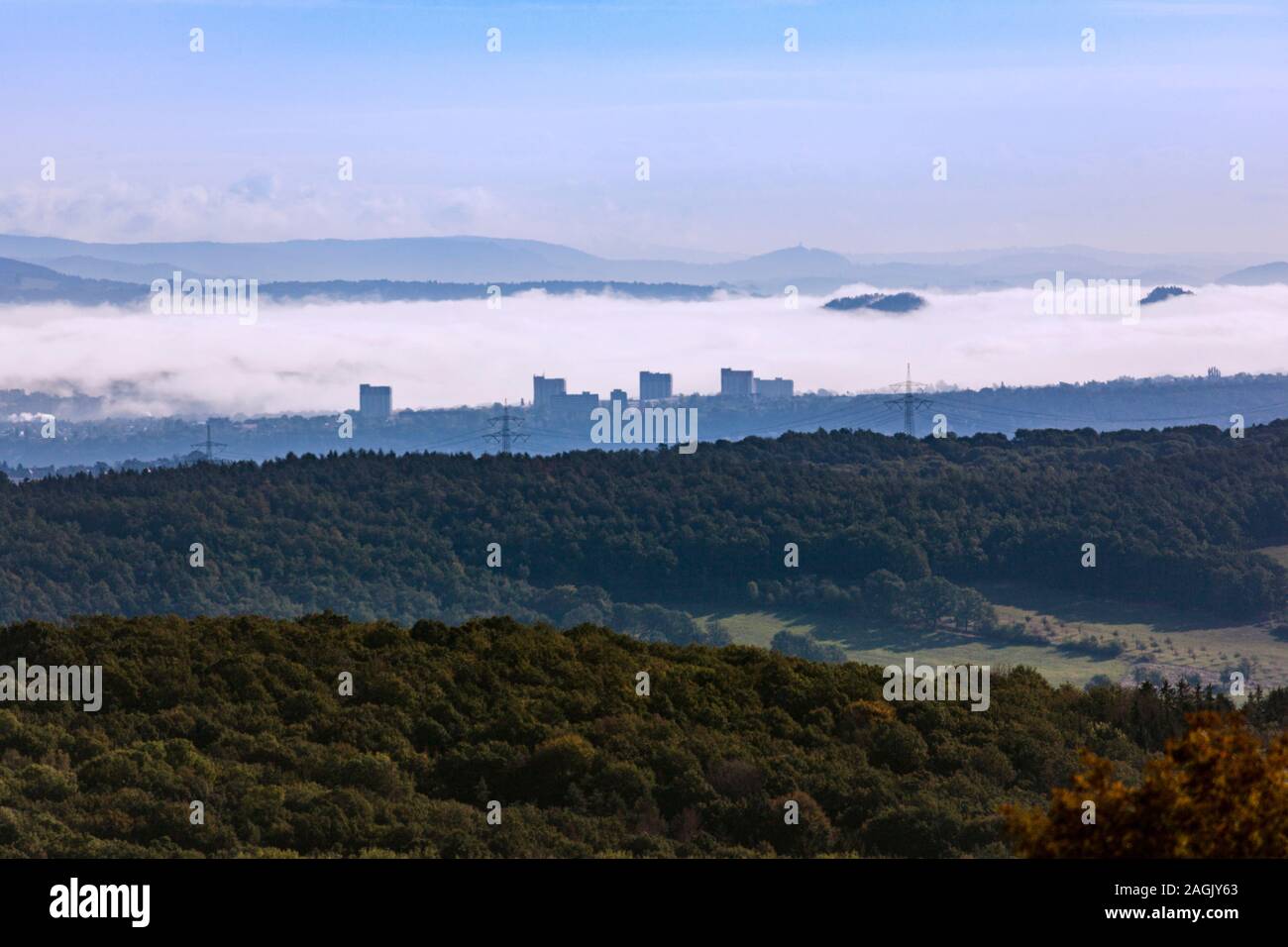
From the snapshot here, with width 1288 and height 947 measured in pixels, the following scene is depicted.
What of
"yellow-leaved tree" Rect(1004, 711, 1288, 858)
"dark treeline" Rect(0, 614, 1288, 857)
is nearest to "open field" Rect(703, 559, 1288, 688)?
"dark treeline" Rect(0, 614, 1288, 857)

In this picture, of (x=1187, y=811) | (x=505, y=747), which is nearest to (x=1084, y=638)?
(x=505, y=747)

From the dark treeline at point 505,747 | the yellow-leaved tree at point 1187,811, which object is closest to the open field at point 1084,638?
the dark treeline at point 505,747

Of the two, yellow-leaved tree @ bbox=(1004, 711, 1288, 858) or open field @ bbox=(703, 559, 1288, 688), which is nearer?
yellow-leaved tree @ bbox=(1004, 711, 1288, 858)

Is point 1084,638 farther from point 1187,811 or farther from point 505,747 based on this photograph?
point 1187,811

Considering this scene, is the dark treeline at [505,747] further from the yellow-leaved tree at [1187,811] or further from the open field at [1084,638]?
the open field at [1084,638]

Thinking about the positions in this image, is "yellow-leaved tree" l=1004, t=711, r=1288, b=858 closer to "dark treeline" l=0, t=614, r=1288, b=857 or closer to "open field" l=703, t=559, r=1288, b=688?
"dark treeline" l=0, t=614, r=1288, b=857

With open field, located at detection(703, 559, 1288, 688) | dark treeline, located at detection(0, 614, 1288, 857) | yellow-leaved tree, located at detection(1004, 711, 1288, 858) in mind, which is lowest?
open field, located at detection(703, 559, 1288, 688)

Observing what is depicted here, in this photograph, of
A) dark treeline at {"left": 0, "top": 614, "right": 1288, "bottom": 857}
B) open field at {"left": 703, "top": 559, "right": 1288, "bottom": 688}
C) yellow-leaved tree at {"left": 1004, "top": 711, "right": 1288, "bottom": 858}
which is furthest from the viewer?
open field at {"left": 703, "top": 559, "right": 1288, "bottom": 688}
